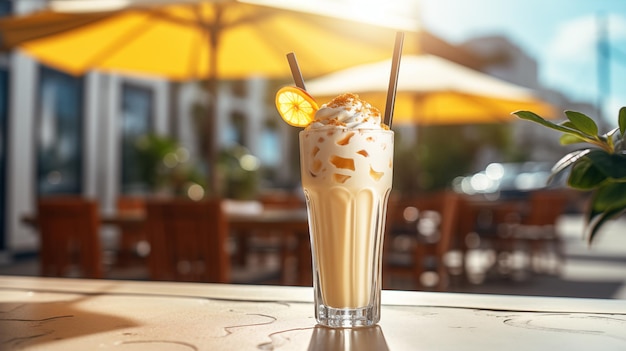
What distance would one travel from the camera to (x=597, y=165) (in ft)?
2.43

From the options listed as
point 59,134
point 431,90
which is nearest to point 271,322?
point 431,90

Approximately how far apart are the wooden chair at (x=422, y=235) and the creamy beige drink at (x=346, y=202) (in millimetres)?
3117

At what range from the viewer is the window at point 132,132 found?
34.8 feet

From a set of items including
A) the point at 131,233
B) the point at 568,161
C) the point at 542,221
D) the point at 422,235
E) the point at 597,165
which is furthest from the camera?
the point at 542,221

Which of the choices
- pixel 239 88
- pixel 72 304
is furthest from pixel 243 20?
pixel 239 88

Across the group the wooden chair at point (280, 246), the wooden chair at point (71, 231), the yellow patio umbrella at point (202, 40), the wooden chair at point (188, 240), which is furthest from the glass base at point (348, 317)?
the wooden chair at point (280, 246)

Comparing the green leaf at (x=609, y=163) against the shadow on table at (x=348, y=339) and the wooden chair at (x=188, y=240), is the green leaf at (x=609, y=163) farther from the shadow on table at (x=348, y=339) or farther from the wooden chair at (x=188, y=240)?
the wooden chair at (x=188, y=240)

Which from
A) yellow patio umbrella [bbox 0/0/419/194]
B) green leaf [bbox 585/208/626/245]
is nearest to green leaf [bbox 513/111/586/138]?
green leaf [bbox 585/208/626/245]

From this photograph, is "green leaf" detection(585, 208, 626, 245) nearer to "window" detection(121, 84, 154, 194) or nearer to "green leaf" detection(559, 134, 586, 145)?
"green leaf" detection(559, 134, 586, 145)

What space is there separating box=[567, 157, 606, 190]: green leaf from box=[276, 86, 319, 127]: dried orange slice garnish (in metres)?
0.36

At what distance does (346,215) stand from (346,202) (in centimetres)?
2

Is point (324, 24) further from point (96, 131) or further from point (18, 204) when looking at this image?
point (96, 131)

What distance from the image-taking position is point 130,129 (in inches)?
425

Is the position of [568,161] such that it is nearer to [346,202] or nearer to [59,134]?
[346,202]
